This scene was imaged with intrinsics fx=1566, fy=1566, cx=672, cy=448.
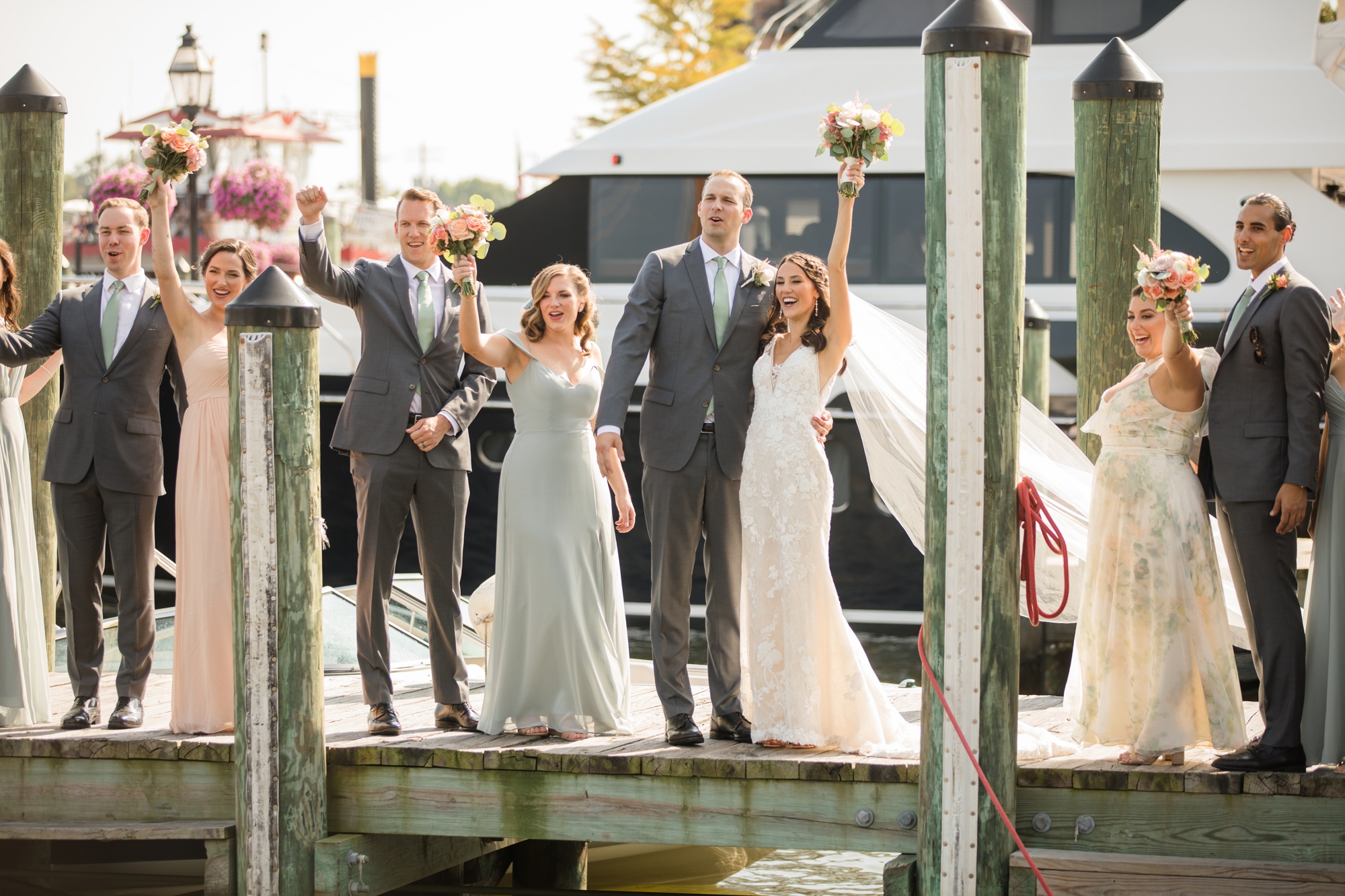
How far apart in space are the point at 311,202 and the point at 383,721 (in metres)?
1.88

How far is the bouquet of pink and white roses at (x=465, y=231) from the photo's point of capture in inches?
206

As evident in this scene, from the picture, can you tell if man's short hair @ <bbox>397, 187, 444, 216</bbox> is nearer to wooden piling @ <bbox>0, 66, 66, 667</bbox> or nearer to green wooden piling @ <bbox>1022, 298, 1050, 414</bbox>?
wooden piling @ <bbox>0, 66, 66, 667</bbox>

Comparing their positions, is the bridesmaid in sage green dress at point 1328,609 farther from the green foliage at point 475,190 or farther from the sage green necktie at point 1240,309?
the green foliage at point 475,190

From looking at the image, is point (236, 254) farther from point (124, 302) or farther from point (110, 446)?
point (110, 446)

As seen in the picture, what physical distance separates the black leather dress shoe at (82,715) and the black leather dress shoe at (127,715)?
0.21ft

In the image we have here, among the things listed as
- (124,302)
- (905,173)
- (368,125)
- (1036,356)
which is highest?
(368,125)

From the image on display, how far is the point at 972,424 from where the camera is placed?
4.81 metres

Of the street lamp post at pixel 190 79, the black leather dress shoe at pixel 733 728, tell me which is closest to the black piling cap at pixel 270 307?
the black leather dress shoe at pixel 733 728

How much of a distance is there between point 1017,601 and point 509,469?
1889 millimetres

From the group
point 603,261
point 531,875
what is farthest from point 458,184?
point 531,875

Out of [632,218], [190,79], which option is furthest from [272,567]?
[190,79]

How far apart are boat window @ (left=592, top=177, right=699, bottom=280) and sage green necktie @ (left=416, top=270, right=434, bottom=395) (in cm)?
581

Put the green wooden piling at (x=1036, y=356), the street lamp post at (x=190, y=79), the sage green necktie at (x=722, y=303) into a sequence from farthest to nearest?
the street lamp post at (x=190, y=79)
the green wooden piling at (x=1036, y=356)
the sage green necktie at (x=722, y=303)

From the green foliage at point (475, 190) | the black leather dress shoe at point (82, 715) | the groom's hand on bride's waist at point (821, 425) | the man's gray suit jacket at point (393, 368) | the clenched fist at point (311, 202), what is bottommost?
the black leather dress shoe at point (82, 715)
